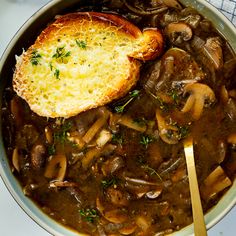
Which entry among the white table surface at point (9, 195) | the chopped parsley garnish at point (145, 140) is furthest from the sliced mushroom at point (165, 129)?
the white table surface at point (9, 195)

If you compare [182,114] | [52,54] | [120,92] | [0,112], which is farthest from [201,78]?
[0,112]

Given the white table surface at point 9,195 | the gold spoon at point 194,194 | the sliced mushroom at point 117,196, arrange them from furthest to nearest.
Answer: the white table surface at point 9,195 → the sliced mushroom at point 117,196 → the gold spoon at point 194,194

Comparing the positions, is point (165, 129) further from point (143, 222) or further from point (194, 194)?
point (143, 222)

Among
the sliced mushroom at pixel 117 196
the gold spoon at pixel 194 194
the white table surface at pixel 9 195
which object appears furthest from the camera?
the white table surface at pixel 9 195

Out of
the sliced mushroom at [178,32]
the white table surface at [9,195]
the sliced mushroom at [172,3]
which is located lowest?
the white table surface at [9,195]

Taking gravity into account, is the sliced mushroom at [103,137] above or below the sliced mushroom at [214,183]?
above

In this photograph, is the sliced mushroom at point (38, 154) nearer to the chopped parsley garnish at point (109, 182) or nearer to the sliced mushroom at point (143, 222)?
the chopped parsley garnish at point (109, 182)

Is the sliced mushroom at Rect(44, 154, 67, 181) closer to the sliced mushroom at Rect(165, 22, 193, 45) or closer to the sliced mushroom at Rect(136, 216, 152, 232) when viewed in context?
the sliced mushroom at Rect(136, 216, 152, 232)

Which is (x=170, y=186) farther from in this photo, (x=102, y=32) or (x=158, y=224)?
(x=102, y=32)
